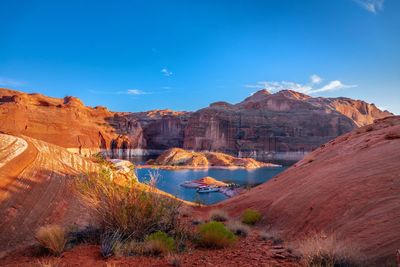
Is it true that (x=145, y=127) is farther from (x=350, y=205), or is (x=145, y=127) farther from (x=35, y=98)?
(x=350, y=205)

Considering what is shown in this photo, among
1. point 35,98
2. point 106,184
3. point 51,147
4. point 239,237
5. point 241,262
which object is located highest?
point 35,98

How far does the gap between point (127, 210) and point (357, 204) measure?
18.7 ft

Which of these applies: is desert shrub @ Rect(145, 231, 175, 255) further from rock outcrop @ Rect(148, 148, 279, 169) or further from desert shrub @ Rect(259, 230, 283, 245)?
rock outcrop @ Rect(148, 148, 279, 169)

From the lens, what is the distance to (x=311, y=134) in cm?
15575

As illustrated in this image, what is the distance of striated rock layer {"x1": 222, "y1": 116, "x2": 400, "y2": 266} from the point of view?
591cm

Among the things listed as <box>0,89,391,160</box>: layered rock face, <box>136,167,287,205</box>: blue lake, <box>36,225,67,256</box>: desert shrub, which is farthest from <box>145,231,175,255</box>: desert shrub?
<box>0,89,391,160</box>: layered rock face

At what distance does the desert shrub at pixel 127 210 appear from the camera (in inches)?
280

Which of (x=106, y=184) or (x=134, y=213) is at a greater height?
(x=106, y=184)

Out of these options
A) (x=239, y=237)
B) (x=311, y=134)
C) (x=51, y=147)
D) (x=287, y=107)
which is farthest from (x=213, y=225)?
(x=287, y=107)

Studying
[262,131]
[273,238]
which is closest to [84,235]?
[273,238]

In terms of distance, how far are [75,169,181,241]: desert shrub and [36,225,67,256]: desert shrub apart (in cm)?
104

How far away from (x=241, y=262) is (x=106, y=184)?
400 centimetres

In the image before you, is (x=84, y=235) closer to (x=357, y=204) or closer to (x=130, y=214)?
(x=130, y=214)

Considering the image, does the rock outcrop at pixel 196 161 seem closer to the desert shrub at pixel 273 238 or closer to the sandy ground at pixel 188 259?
the desert shrub at pixel 273 238
